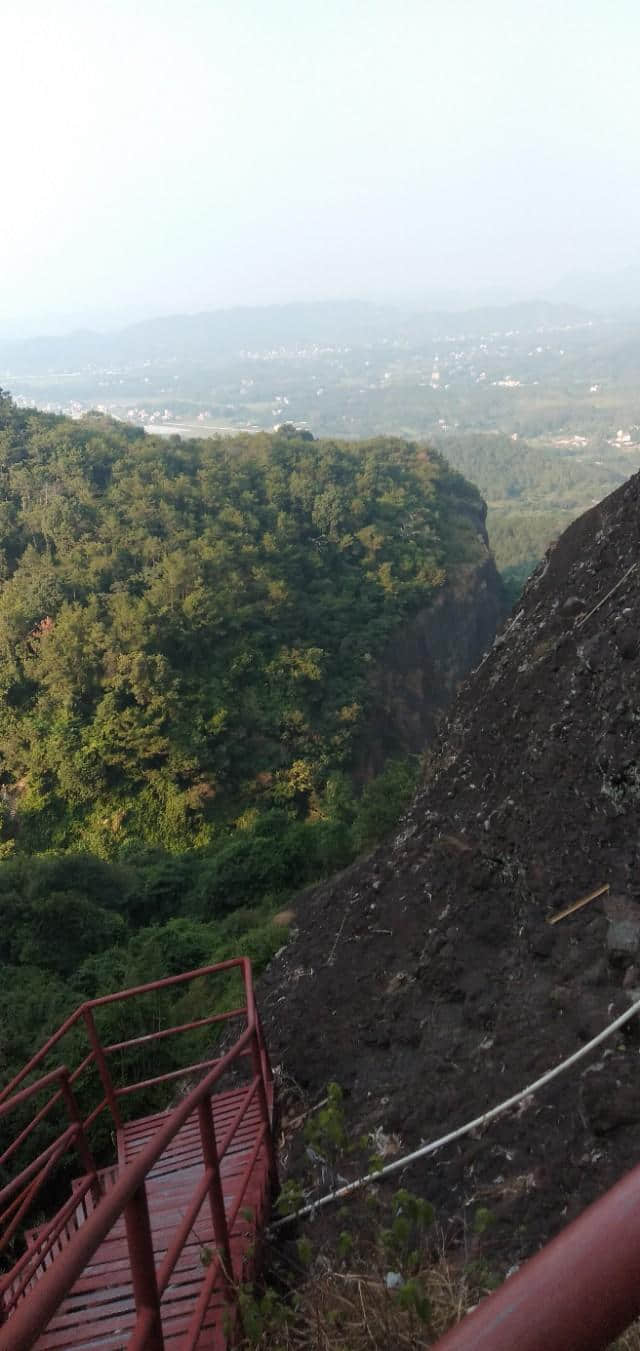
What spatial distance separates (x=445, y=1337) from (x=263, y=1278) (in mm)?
2685

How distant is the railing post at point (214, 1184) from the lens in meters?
2.41

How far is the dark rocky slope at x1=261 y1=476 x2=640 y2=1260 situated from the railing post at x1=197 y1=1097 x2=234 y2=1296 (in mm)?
1128

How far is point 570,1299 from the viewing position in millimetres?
756

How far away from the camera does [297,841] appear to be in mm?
16797

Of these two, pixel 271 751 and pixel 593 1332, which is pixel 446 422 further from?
pixel 593 1332

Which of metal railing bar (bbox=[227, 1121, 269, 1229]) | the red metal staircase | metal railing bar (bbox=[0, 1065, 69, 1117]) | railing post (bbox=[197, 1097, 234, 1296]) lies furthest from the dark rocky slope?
metal railing bar (bbox=[0, 1065, 69, 1117])

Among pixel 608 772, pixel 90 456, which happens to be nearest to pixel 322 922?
pixel 608 772

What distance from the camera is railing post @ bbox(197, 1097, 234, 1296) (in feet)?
7.92

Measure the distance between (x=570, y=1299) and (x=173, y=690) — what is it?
25.9 metres

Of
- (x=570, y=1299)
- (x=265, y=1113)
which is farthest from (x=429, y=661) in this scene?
(x=570, y=1299)

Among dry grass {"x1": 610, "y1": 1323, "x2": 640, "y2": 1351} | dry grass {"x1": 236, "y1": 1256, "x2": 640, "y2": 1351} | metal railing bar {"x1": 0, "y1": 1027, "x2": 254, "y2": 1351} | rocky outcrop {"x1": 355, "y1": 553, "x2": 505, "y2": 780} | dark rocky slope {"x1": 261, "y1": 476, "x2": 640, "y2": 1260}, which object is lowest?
rocky outcrop {"x1": 355, "y1": 553, "x2": 505, "y2": 780}

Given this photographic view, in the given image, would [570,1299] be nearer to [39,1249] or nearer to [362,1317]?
[362,1317]

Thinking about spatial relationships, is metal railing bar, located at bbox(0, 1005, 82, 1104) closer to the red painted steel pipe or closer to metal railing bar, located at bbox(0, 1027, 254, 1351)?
metal railing bar, located at bbox(0, 1027, 254, 1351)

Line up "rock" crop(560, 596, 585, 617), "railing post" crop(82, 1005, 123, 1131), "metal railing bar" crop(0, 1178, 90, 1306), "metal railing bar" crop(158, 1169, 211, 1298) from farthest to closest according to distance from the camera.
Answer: "rock" crop(560, 596, 585, 617) → "railing post" crop(82, 1005, 123, 1131) → "metal railing bar" crop(0, 1178, 90, 1306) → "metal railing bar" crop(158, 1169, 211, 1298)
